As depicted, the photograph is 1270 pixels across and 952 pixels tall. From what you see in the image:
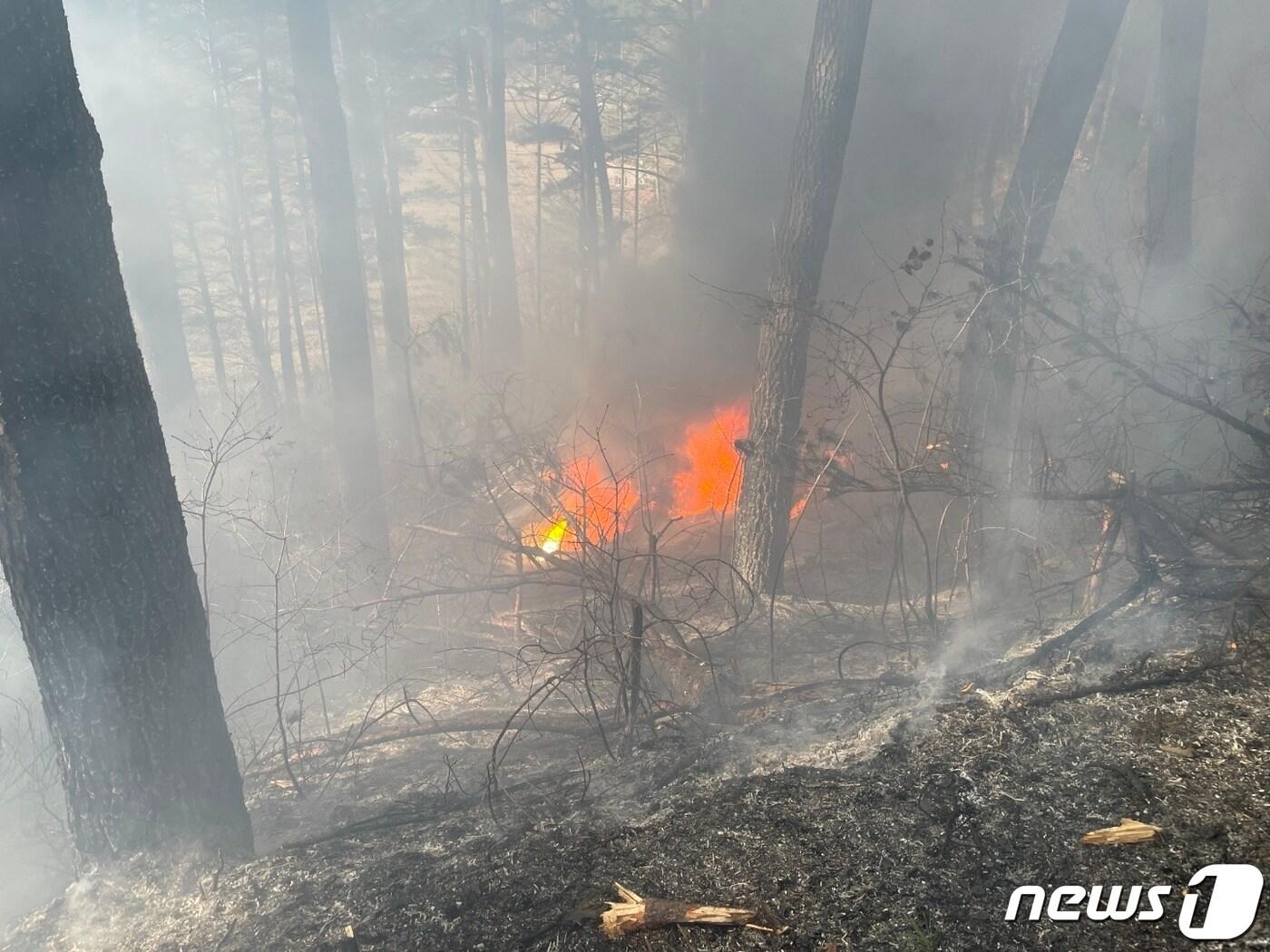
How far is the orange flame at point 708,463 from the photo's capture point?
1181 cm

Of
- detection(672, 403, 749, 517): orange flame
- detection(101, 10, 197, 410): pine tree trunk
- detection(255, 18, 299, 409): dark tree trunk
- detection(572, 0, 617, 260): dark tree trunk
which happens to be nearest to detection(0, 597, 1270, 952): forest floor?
detection(672, 403, 749, 517): orange flame

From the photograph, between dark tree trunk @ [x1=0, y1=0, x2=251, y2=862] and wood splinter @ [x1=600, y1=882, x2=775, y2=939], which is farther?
dark tree trunk @ [x1=0, y1=0, x2=251, y2=862]

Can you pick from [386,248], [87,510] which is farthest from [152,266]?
[87,510]

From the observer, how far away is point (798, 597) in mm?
7891

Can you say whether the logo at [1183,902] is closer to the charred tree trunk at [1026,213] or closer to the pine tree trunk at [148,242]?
the charred tree trunk at [1026,213]

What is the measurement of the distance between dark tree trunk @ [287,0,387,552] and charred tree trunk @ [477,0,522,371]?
9058mm

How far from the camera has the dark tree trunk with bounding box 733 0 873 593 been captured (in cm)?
760

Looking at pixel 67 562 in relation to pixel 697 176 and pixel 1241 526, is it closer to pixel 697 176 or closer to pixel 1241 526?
pixel 1241 526

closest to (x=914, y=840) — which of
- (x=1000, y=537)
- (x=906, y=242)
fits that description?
(x=1000, y=537)

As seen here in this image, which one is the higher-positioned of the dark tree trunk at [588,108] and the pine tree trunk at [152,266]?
the dark tree trunk at [588,108]

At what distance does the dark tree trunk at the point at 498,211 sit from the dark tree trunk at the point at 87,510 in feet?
53.3

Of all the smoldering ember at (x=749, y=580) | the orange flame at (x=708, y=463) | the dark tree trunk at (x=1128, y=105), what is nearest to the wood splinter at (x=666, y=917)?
the smoldering ember at (x=749, y=580)

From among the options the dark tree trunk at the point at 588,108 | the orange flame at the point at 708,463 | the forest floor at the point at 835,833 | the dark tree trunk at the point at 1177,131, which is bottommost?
the orange flame at the point at 708,463

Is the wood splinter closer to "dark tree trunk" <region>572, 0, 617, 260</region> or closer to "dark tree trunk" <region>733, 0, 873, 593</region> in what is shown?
"dark tree trunk" <region>733, 0, 873, 593</region>
